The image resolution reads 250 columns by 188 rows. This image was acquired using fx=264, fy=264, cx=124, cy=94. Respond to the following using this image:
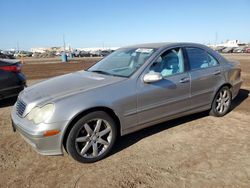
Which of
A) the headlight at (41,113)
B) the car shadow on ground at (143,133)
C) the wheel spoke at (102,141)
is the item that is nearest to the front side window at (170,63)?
the car shadow on ground at (143,133)

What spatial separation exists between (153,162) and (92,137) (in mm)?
892

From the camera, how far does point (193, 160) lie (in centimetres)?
358

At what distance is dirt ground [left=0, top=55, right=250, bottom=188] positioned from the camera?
3.13 metres

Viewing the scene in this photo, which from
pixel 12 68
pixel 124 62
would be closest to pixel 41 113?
pixel 124 62

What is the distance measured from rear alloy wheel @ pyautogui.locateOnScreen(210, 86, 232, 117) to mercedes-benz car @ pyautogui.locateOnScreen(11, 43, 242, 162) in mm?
20

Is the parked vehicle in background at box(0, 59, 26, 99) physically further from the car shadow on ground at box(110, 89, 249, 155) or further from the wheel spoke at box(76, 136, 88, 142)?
the wheel spoke at box(76, 136, 88, 142)

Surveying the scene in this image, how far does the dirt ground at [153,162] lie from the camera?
313cm

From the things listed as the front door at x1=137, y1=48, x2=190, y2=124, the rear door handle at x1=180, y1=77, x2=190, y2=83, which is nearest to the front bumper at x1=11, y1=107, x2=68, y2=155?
the front door at x1=137, y1=48, x2=190, y2=124

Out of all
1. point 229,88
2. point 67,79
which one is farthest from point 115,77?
point 229,88

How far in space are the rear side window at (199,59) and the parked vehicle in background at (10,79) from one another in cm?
434

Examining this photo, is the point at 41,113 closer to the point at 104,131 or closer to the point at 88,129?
the point at 88,129

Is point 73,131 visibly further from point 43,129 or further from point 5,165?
point 5,165

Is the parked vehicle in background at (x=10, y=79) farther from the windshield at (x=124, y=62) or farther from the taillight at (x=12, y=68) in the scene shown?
the windshield at (x=124, y=62)

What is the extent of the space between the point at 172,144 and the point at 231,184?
4.04 ft
